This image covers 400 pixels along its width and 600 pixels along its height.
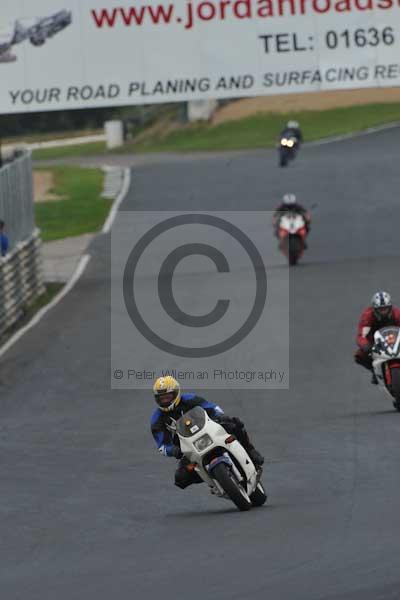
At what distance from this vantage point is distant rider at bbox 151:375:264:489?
11.8m

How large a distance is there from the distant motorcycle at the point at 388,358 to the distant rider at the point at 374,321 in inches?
12.6

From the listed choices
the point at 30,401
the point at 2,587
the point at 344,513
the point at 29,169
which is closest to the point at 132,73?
the point at 29,169

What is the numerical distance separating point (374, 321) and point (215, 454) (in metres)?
6.01

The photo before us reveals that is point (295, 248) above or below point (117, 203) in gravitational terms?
above

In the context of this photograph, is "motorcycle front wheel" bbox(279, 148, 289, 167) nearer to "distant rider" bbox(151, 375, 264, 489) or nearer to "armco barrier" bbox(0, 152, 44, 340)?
"armco barrier" bbox(0, 152, 44, 340)

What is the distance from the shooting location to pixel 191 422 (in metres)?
11.5

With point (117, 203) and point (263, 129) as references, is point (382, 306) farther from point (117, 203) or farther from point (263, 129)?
point (263, 129)

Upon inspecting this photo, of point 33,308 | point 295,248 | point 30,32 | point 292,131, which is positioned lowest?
point 33,308

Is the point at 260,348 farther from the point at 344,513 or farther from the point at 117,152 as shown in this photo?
the point at 117,152

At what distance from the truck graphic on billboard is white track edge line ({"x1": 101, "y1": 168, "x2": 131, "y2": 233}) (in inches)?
489

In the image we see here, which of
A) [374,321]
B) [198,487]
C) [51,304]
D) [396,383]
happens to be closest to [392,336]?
[396,383]

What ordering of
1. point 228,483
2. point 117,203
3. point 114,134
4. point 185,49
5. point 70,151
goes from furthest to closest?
point 70,151 < point 114,134 < point 117,203 < point 185,49 < point 228,483

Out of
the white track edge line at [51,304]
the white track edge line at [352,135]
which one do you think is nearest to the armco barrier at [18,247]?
the white track edge line at [51,304]

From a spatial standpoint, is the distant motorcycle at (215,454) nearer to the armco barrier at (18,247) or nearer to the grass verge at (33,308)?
the grass verge at (33,308)
